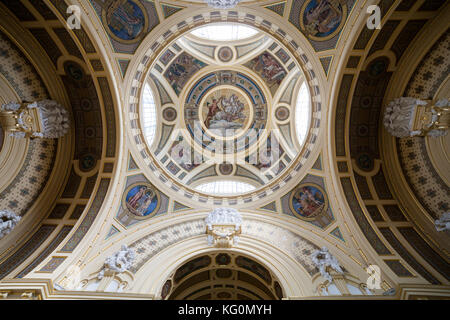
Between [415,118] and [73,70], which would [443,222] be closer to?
[415,118]

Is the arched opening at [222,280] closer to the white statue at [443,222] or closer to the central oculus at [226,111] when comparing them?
the white statue at [443,222]

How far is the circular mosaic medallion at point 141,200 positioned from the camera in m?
13.7

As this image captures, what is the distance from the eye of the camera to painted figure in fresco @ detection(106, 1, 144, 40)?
10.9 m

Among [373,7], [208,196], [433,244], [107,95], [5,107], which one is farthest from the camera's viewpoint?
[208,196]

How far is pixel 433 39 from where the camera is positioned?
10.4 m

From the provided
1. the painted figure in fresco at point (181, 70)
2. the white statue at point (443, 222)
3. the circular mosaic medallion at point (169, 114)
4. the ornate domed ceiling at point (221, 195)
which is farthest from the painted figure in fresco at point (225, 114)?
the white statue at point (443, 222)

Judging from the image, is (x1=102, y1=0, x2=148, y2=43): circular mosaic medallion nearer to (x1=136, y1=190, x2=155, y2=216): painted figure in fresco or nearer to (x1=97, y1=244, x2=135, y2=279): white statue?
(x1=136, y1=190, x2=155, y2=216): painted figure in fresco

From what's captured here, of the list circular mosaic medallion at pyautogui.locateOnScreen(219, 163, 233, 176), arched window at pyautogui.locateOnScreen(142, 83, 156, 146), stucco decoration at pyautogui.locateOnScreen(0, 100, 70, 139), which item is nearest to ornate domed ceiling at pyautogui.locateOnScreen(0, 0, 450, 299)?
stucco decoration at pyautogui.locateOnScreen(0, 100, 70, 139)

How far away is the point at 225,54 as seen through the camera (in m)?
20.9

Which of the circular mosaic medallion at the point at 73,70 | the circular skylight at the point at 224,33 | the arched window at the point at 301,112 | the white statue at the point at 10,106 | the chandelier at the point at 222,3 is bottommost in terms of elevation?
the white statue at the point at 10,106

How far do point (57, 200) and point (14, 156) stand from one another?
9.25 feet

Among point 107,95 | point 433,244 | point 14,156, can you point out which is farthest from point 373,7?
point 14,156

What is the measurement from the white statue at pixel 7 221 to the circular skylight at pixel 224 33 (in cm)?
1607

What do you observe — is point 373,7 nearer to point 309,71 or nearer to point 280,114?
point 309,71
